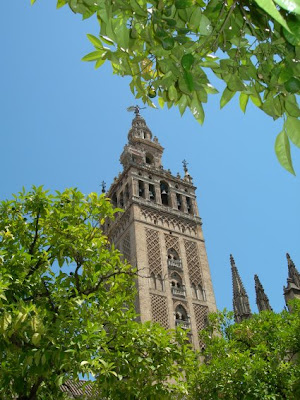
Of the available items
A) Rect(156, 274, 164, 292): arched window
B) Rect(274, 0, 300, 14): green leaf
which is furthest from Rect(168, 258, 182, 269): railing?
Rect(274, 0, 300, 14): green leaf

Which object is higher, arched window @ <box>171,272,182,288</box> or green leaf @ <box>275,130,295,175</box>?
arched window @ <box>171,272,182,288</box>

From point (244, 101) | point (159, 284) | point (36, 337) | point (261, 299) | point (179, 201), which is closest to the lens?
point (244, 101)

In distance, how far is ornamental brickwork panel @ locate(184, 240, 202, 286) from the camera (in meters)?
31.3

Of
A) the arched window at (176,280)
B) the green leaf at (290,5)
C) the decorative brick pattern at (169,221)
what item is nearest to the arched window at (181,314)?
the arched window at (176,280)

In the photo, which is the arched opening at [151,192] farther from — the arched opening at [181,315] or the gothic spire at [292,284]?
the gothic spire at [292,284]

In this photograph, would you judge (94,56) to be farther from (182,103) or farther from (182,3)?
(182,3)

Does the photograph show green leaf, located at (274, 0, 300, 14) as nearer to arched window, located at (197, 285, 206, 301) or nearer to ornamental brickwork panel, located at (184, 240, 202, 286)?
arched window, located at (197, 285, 206, 301)

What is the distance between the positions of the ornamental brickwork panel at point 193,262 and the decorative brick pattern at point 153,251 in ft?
8.71

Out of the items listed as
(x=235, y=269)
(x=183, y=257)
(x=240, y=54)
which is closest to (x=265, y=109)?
(x=240, y=54)

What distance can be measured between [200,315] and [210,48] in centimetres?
2859

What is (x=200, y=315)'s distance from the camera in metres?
29.6

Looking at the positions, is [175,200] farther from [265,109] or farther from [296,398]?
[265,109]

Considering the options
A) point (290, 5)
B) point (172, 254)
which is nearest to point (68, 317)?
point (290, 5)

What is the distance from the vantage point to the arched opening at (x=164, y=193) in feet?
116
